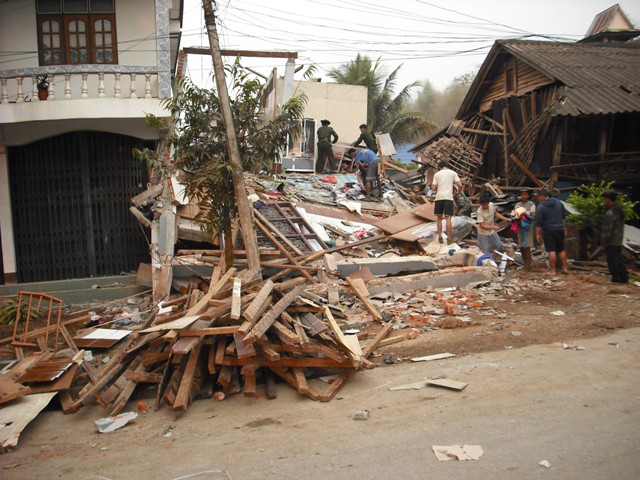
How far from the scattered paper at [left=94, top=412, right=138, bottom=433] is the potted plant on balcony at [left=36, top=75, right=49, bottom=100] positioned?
25.8 ft

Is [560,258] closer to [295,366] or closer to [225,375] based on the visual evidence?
[295,366]

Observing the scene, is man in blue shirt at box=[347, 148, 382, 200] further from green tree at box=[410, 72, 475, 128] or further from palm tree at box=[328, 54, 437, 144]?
green tree at box=[410, 72, 475, 128]

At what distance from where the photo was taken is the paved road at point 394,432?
4.00 meters

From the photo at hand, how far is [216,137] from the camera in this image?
8.12 metres

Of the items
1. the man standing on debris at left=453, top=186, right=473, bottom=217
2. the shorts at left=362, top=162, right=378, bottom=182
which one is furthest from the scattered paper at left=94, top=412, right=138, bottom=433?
the shorts at left=362, top=162, right=378, bottom=182

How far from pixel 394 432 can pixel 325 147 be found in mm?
14383

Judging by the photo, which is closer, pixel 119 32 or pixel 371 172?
pixel 119 32

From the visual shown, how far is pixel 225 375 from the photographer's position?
5.58 metres

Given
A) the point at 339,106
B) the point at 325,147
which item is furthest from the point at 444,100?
the point at 325,147

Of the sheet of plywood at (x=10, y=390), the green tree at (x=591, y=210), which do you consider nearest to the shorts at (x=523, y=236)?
the green tree at (x=591, y=210)

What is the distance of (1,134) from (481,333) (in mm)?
10310

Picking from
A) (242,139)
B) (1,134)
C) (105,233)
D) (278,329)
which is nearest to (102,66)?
(1,134)

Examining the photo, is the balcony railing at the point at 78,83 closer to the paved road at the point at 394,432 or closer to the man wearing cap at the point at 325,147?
the paved road at the point at 394,432

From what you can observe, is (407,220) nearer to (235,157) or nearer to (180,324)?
(235,157)
